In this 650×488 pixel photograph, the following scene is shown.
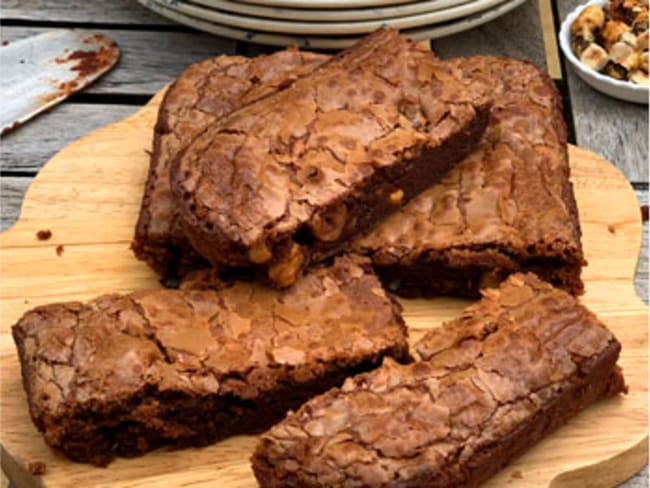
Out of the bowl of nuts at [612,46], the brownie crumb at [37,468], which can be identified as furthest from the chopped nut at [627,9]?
the brownie crumb at [37,468]

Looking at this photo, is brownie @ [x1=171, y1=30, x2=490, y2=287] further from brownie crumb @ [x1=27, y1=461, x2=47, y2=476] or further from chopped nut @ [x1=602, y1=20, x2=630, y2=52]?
chopped nut @ [x1=602, y1=20, x2=630, y2=52]

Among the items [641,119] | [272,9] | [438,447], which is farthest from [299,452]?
[641,119]

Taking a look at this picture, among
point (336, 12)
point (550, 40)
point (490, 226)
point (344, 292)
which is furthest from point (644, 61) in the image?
point (344, 292)

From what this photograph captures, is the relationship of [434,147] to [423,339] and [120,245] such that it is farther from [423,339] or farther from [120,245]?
[120,245]

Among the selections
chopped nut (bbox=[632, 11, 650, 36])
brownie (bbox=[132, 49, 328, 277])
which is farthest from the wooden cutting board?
chopped nut (bbox=[632, 11, 650, 36])

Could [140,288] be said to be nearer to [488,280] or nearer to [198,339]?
[198,339]
